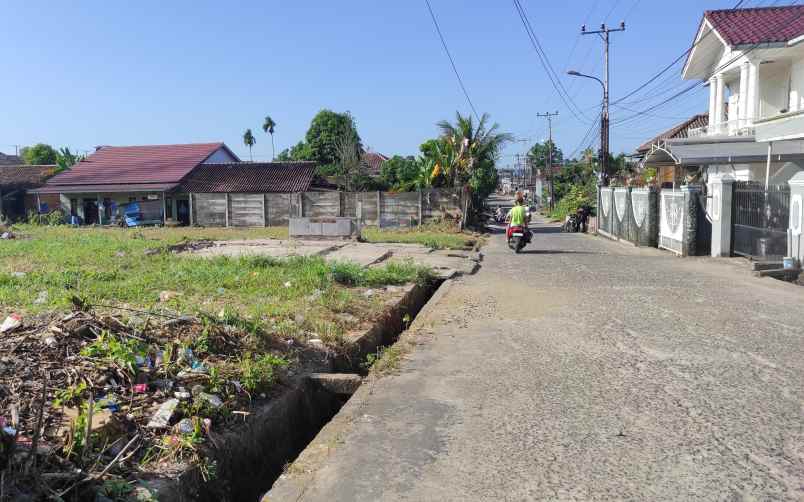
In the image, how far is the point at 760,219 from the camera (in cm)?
1398

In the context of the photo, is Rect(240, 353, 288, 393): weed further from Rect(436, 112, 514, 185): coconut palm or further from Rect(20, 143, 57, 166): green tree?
Rect(20, 143, 57, 166): green tree

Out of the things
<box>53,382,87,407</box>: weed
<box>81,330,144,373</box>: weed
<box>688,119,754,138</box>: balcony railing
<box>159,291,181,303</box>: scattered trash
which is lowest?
<box>159,291,181,303</box>: scattered trash

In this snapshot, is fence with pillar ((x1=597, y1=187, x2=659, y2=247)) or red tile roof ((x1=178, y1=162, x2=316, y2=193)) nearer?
fence with pillar ((x1=597, y1=187, x2=659, y2=247))

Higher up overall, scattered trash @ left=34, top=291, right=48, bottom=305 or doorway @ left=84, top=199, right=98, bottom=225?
doorway @ left=84, top=199, right=98, bottom=225

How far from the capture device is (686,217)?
16.6m

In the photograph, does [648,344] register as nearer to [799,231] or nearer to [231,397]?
[231,397]

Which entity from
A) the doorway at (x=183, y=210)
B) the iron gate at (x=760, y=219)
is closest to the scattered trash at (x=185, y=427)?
the iron gate at (x=760, y=219)

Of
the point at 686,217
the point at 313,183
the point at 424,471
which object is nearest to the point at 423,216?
the point at 313,183

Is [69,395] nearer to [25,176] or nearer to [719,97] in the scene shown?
[719,97]

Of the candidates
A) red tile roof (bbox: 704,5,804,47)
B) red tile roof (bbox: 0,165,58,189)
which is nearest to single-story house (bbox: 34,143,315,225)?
red tile roof (bbox: 0,165,58,189)

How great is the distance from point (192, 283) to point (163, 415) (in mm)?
6283

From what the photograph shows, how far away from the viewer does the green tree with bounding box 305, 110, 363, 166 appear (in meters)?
50.1

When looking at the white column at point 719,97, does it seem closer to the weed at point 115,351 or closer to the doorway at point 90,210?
the weed at point 115,351

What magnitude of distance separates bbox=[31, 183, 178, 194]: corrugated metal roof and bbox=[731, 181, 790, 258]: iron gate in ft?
92.9
